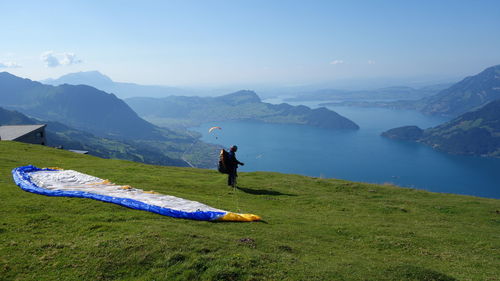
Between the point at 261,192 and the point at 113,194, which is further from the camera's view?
the point at 261,192

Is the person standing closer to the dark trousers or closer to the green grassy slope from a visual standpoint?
the dark trousers

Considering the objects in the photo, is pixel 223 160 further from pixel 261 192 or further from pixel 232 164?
pixel 261 192

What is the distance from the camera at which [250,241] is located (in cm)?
1383

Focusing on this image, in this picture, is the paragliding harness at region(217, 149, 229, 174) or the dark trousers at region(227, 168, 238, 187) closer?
the paragliding harness at region(217, 149, 229, 174)

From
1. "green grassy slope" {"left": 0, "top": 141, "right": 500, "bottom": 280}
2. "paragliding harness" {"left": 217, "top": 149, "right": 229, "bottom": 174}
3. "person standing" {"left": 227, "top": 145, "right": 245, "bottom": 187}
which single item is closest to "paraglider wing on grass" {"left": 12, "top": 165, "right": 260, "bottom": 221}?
"green grassy slope" {"left": 0, "top": 141, "right": 500, "bottom": 280}

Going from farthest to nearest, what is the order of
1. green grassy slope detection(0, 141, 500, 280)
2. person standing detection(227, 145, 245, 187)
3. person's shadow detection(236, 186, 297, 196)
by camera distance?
person's shadow detection(236, 186, 297, 196)
person standing detection(227, 145, 245, 187)
green grassy slope detection(0, 141, 500, 280)

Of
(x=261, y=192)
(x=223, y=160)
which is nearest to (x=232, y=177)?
(x=223, y=160)

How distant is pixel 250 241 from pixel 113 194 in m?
10.3

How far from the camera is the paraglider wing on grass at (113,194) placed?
16.8 meters

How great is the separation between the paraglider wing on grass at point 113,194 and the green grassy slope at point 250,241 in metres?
0.56

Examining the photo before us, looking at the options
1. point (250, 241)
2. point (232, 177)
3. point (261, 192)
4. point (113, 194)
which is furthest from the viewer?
point (232, 177)

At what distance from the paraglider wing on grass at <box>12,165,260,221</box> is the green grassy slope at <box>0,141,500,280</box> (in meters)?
0.56

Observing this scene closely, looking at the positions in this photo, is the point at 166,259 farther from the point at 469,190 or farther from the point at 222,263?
the point at 469,190

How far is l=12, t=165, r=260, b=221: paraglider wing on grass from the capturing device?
16.8 meters
